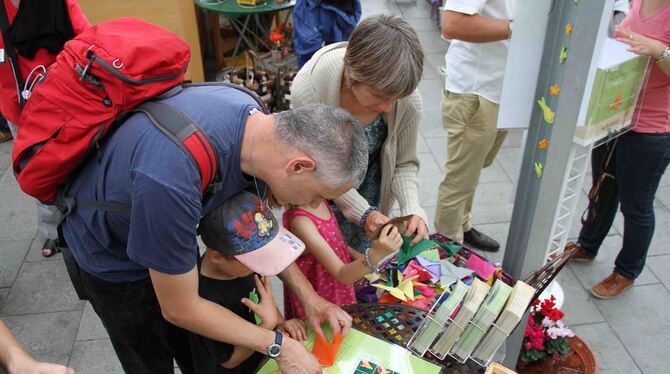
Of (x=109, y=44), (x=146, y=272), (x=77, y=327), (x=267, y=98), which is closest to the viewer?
(x=109, y=44)

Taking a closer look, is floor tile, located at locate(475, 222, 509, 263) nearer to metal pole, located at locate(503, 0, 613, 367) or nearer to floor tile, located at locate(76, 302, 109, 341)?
metal pole, located at locate(503, 0, 613, 367)

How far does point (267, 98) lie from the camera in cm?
431

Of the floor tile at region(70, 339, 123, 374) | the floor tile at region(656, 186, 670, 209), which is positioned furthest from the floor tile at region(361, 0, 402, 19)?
the floor tile at region(70, 339, 123, 374)

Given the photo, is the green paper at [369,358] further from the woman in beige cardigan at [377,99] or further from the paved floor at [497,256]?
the paved floor at [497,256]

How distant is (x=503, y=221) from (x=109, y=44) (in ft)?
9.28

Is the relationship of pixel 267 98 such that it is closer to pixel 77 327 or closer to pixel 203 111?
pixel 77 327

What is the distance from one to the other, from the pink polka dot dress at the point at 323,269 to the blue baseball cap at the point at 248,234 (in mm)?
409

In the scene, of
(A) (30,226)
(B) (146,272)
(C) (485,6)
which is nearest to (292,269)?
(B) (146,272)

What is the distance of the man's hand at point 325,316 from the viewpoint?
1581mm

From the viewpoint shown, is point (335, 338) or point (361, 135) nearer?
point (361, 135)

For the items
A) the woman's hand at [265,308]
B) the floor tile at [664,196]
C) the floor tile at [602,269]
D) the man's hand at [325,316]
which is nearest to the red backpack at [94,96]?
the woman's hand at [265,308]

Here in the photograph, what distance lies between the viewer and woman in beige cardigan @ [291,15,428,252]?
5.47ft

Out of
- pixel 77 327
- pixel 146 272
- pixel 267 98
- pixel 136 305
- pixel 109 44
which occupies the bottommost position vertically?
pixel 77 327

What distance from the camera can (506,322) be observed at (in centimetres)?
137
